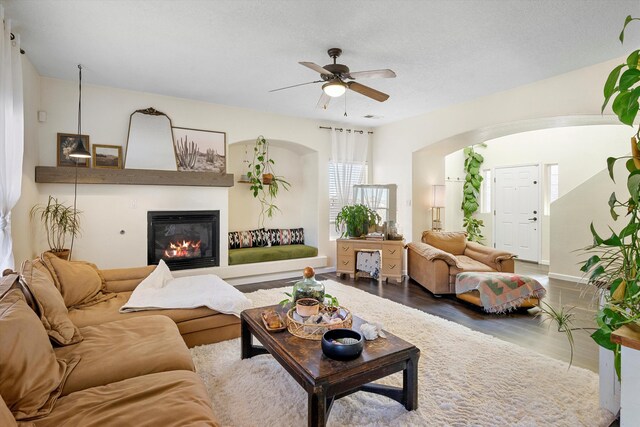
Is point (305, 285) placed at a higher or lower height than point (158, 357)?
higher

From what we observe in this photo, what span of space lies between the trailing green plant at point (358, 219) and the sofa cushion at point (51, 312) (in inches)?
168

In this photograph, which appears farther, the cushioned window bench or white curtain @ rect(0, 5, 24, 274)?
the cushioned window bench

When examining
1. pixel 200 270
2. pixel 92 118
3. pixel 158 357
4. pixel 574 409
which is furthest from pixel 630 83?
pixel 92 118

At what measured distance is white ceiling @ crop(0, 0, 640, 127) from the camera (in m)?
2.61

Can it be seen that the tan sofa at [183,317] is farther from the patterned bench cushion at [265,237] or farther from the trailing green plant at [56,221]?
the patterned bench cushion at [265,237]

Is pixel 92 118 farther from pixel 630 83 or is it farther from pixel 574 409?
pixel 574 409

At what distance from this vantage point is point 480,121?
187 inches

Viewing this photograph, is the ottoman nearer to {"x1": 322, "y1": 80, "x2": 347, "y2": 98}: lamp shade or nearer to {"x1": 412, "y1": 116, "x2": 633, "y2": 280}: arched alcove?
{"x1": 412, "y1": 116, "x2": 633, "y2": 280}: arched alcove

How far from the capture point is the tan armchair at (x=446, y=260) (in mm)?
4473

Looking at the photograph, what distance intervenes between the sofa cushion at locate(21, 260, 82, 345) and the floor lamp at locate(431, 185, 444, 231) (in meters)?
5.41

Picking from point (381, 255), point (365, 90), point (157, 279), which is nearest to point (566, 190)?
point (381, 255)

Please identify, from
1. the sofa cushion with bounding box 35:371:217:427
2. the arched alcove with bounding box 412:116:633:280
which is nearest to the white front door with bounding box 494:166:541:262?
the arched alcove with bounding box 412:116:633:280

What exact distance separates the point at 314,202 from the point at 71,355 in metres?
4.72

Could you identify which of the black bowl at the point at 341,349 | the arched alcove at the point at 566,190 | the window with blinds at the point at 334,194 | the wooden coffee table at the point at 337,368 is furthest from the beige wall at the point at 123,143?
the black bowl at the point at 341,349
